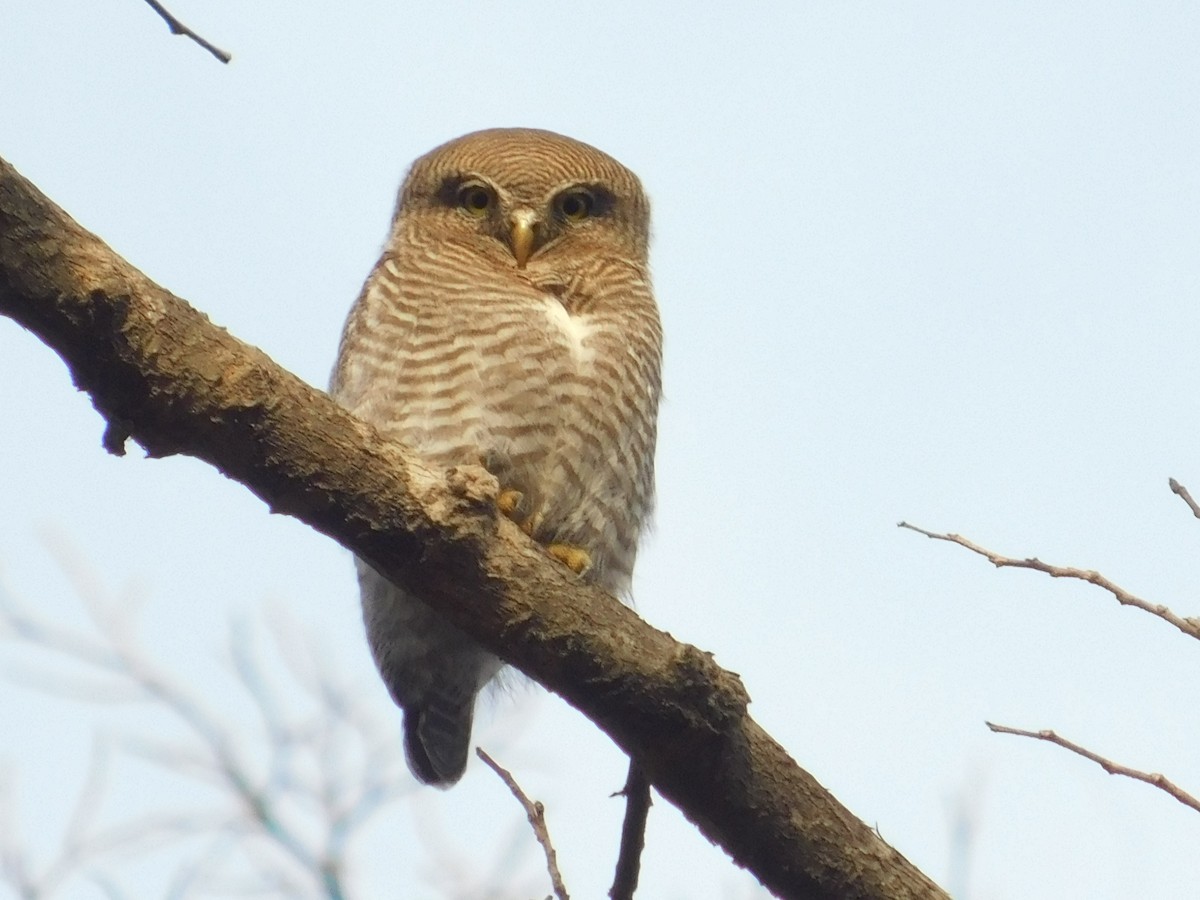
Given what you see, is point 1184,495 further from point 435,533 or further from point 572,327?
point 572,327

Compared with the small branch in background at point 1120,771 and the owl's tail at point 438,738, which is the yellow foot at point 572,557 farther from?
the small branch in background at point 1120,771

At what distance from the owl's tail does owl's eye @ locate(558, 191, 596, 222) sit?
79.1 inches

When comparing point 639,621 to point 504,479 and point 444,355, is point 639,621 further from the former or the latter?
point 444,355

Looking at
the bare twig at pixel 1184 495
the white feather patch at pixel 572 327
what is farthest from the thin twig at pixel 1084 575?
the white feather patch at pixel 572 327

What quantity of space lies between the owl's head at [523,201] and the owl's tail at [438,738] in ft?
5.41

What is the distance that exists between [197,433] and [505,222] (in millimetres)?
2858

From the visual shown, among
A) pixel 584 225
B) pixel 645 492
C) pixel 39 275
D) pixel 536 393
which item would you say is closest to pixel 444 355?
pixel 536 393

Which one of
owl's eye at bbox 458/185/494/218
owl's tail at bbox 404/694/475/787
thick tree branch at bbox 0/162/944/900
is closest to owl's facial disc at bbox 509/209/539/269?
owl's eye at bbox 458/185/494/218

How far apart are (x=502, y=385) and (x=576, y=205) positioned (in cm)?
Result: 147

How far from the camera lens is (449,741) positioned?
5.41 metres

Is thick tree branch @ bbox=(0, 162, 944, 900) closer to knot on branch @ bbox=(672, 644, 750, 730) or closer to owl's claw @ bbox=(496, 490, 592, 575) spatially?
knot on branch @ bbox=(672, 644, 750, 730)

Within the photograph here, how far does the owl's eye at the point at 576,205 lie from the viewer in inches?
243

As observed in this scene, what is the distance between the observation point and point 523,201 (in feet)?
19.8

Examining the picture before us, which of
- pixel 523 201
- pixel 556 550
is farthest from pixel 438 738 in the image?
pixel 523 201
